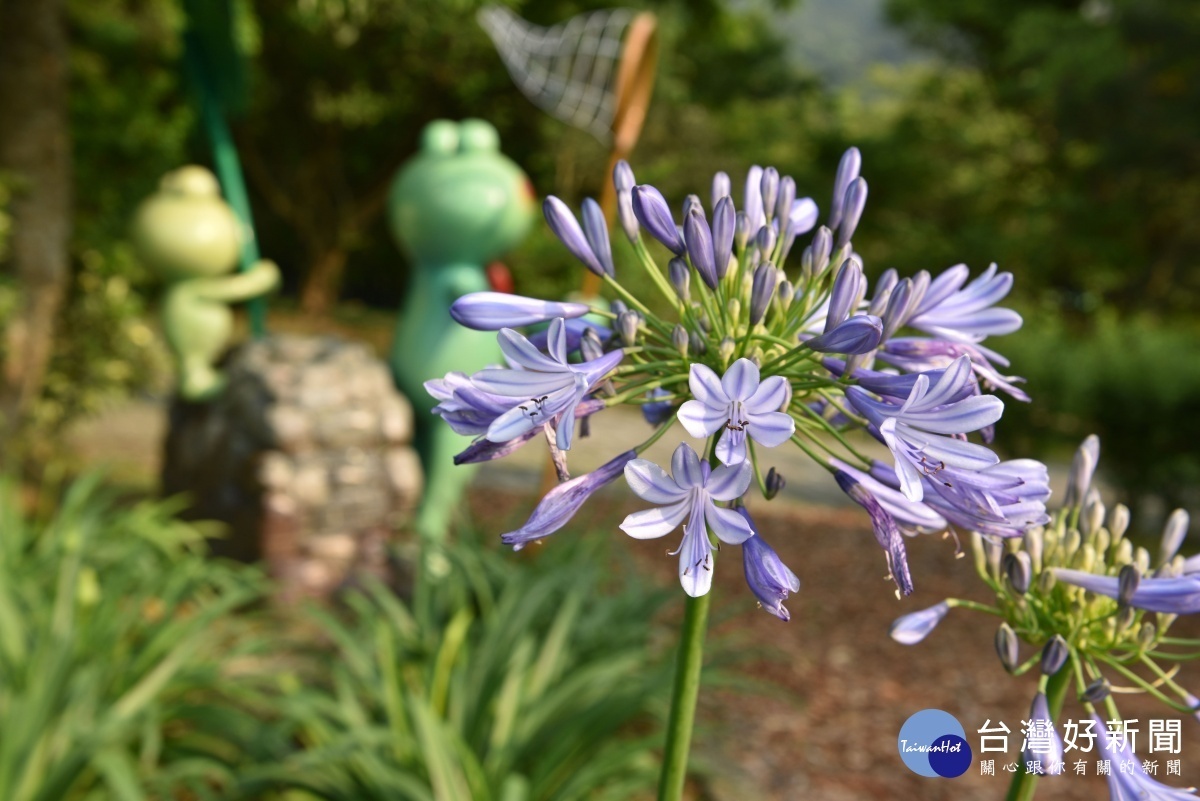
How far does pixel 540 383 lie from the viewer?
2.70 ft

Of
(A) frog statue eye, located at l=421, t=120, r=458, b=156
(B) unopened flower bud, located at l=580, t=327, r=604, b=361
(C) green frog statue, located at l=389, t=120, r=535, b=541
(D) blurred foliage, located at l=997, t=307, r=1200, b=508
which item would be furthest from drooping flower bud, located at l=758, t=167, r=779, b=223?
(D) blurred foliage, located at l=997, t=307, r=1200, b=508

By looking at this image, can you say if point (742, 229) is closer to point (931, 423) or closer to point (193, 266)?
point (931, 423)

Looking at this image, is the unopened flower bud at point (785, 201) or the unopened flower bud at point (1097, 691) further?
the unopened flower bud at point (785, 201)

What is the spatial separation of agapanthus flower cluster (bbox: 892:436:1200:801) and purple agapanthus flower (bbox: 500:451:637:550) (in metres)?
0.27

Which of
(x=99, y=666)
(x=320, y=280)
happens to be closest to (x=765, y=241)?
(x=99, y=666)

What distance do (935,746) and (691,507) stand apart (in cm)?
28

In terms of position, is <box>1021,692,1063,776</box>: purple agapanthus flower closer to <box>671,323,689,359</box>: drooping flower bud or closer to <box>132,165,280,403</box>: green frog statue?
<box>671,323,689,359</box>: drooping flower bud

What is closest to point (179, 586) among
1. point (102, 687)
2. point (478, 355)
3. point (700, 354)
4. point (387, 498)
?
point (102, 687)

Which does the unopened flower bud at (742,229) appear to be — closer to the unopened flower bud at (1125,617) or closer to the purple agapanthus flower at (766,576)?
the purple agapanthus flower at (766,576)

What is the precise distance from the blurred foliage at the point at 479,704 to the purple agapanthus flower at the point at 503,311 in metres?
1.60

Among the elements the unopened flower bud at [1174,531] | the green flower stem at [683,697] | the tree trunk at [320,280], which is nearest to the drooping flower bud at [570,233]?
the green flower stem at [683,697]

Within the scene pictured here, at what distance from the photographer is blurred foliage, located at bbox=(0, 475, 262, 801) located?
7.68ft

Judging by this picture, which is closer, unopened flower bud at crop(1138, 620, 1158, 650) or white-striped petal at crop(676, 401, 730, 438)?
white-striped petal at crop(676, 401, 730, 438)

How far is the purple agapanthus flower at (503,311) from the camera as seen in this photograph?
2.96 ft
